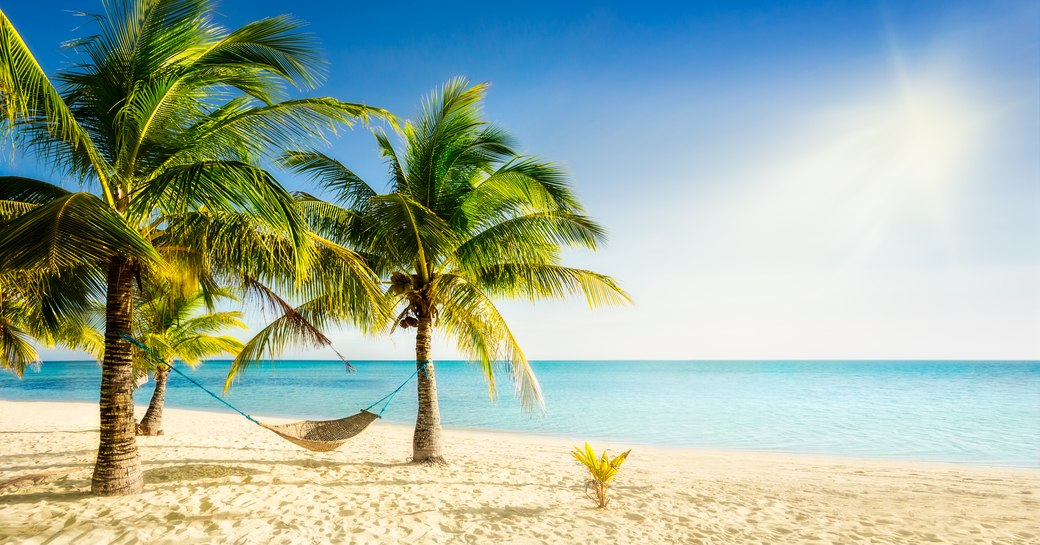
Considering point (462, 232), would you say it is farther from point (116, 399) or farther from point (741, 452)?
point (741, 452)

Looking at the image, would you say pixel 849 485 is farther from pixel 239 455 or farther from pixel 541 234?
pixel 239 455

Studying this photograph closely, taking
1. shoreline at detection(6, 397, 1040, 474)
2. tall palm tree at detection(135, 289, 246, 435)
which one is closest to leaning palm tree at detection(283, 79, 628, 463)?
tall palm tree at detection(135, 289, 246, 435)

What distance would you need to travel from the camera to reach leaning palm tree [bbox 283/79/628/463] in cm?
553

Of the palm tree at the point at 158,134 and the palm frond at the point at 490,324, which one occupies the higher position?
the palm tree at the point at 158,134

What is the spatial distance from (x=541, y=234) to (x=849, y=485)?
4.92 meters

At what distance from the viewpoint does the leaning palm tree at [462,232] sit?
18.1 feet

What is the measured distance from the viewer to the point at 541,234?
5.59m

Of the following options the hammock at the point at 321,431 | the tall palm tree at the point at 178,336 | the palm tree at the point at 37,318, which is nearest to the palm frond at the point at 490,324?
the hammock at the point at 321,431

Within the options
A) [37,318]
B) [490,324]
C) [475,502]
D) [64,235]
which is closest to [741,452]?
[490,324]

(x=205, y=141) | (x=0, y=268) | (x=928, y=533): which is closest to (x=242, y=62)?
(x=205, y=141)

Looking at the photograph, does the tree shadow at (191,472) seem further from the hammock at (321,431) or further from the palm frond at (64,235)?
the palm frond at (64,235)

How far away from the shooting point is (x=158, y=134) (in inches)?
152

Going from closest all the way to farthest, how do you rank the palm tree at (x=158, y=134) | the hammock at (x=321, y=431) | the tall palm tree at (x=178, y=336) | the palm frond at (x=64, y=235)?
the palm frond at (x=64, y=235) → the palm tree at (x=158, y=134) → the hammock at (x=321, y=431) → the tall palm tree at (x=178, y=336)

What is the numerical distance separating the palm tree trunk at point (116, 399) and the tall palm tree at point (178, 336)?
11.7 ft
